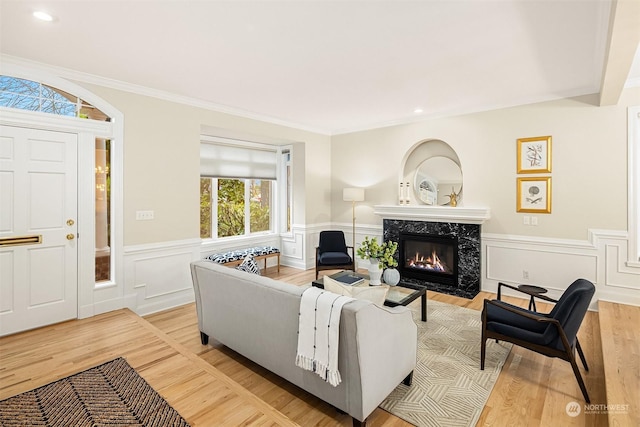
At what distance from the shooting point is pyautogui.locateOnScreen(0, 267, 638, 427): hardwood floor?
2.05 meters

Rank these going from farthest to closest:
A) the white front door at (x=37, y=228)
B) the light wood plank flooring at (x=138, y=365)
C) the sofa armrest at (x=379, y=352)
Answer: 1. the white front door at (x=37, y=228)
2. the light wood plank flooring at (x=138, y=365)
3. the sofa armrest at (x=379, y=352)

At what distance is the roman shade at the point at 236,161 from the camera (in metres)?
5.34

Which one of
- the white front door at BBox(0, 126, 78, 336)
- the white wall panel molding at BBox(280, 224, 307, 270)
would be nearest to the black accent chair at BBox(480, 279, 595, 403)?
the white wall panel molding at BBox(280, 224, 307, 270)

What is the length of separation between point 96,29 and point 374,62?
7.77ft

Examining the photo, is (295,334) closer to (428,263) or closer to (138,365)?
(138,365)

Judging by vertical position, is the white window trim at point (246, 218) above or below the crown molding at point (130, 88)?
below

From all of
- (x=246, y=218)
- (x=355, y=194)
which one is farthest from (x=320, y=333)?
(x=246, y=218)

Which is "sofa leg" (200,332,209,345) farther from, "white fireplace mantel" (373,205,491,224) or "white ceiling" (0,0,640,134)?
"white fireplace mantel" (373,205,491,224)

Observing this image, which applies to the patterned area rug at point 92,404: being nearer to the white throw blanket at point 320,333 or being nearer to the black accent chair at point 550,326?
the white throw blanket at point 320,333

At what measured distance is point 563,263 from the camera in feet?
13.3

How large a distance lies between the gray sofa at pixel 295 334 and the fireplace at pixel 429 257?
8.95ft

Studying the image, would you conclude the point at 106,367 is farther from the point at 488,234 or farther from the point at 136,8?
the point at 488,234

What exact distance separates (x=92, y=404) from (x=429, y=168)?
16.6 feet

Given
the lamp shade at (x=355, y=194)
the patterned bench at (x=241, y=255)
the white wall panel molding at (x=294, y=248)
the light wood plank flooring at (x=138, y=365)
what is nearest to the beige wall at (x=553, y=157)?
the lamp shade at (x=355, y=194)
